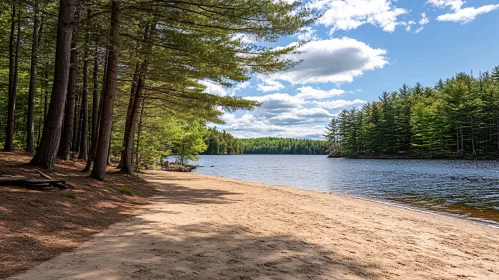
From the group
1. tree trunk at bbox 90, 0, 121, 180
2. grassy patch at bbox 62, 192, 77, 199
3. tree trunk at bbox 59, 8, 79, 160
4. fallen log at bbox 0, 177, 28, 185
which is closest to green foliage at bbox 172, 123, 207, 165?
tree trunk at bbox 59, 8, 79, 160

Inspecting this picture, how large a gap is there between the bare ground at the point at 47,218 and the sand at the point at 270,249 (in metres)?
0.30

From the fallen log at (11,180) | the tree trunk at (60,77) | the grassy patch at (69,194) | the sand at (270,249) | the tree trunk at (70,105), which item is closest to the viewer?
the sand at (270,249)

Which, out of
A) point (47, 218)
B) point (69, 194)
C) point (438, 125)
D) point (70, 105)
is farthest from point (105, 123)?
point (438, 125)

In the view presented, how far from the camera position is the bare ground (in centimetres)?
417

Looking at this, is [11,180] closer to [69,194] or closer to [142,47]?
[69,194]

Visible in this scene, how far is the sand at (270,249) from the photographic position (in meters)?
3.92

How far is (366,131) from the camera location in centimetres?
8006

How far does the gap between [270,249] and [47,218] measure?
4056mm

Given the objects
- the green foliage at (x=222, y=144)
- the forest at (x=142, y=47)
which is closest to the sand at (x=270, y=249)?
the forest at (x=142, y=47)

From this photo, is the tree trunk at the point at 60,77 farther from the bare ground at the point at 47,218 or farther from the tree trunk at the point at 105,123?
the tree trunk at the point at 105,123

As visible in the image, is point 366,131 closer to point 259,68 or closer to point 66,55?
point 259,68

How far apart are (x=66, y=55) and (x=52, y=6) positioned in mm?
7264

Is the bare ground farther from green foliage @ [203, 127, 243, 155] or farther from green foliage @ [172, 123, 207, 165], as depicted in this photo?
green foliage @ [203, 127, 243, 155]

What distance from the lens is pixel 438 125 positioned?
2454 inches
